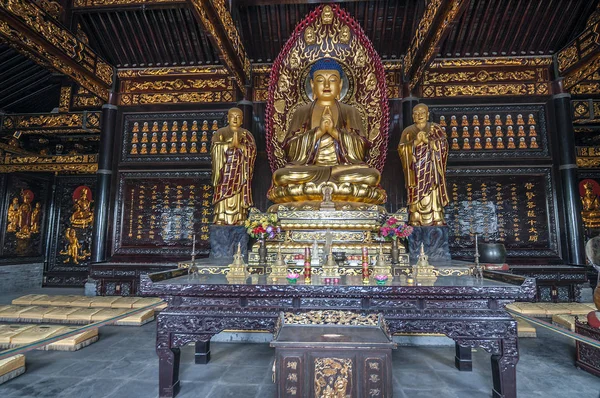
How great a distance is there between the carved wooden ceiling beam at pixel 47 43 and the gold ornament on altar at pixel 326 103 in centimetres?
308

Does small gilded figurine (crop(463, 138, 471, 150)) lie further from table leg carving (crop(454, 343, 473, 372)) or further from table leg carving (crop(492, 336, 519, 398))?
table leg carving (crop(492, 336, 519, 398))

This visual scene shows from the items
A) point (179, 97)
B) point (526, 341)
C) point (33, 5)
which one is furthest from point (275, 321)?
point (179, 97)

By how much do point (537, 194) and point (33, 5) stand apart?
807 centimetres

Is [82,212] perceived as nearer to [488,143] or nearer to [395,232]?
[395,232]

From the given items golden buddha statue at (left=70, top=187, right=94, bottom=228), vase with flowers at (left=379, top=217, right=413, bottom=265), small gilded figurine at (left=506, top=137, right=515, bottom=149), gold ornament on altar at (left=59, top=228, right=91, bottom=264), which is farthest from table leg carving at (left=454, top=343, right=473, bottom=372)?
golden buddha statue at (left=70, top=187, right=94, bottom=228)

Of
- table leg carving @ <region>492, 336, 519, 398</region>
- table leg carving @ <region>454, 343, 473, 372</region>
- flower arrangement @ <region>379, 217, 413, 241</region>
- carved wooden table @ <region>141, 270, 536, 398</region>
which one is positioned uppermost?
flower arrangement @ <region>379, 217, 413, 241</region>

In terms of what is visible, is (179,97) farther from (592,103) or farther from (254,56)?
(592,103)

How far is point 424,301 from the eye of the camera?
234 cm

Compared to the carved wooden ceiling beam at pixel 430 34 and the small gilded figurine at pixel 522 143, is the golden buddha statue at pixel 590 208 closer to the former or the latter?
the small gilded figurine at pixel 522 143

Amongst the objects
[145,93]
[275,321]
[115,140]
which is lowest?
[275,321]

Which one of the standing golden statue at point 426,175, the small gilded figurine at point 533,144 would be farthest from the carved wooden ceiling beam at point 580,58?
the standing golden statue at point 426,175

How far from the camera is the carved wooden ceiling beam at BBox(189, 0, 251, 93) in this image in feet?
14.6

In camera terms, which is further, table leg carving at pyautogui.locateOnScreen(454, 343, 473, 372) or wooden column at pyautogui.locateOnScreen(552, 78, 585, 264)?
wooden column at pyautogui.locateOnScreen(552, 78, 585, 264)

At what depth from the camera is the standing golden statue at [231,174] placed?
17.6 feet
